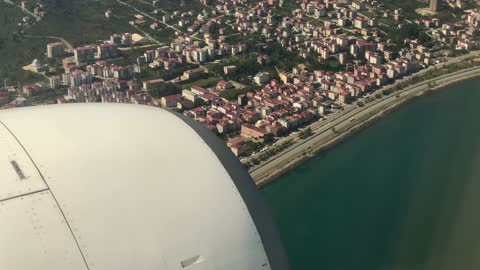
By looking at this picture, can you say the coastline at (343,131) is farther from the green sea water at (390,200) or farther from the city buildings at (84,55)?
the city buildings at (84,55)

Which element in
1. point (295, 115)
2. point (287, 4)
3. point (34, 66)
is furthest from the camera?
point (287, 4)

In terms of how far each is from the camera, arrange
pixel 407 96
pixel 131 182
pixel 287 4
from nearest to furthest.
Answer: pixel 131 182, pixel 407 96, pixel 287 4

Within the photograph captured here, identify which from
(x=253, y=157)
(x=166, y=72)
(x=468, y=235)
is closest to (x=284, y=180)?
(x=253, y=157)

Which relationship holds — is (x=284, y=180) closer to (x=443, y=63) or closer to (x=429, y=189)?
(x=429, y=189)

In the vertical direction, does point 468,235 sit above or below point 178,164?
below

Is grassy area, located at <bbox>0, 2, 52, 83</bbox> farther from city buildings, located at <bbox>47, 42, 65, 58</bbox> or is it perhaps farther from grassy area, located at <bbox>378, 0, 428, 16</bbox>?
grassy area, located at <bbox>378, 0, 428, 16</bbox>

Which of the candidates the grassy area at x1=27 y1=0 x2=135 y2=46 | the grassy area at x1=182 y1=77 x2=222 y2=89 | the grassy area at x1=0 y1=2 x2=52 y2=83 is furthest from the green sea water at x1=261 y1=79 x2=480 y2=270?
the grassy area at x1=27 y1=0 x2=135 y2=46

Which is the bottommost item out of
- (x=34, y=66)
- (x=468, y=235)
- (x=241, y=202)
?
(x=468, y=235)
